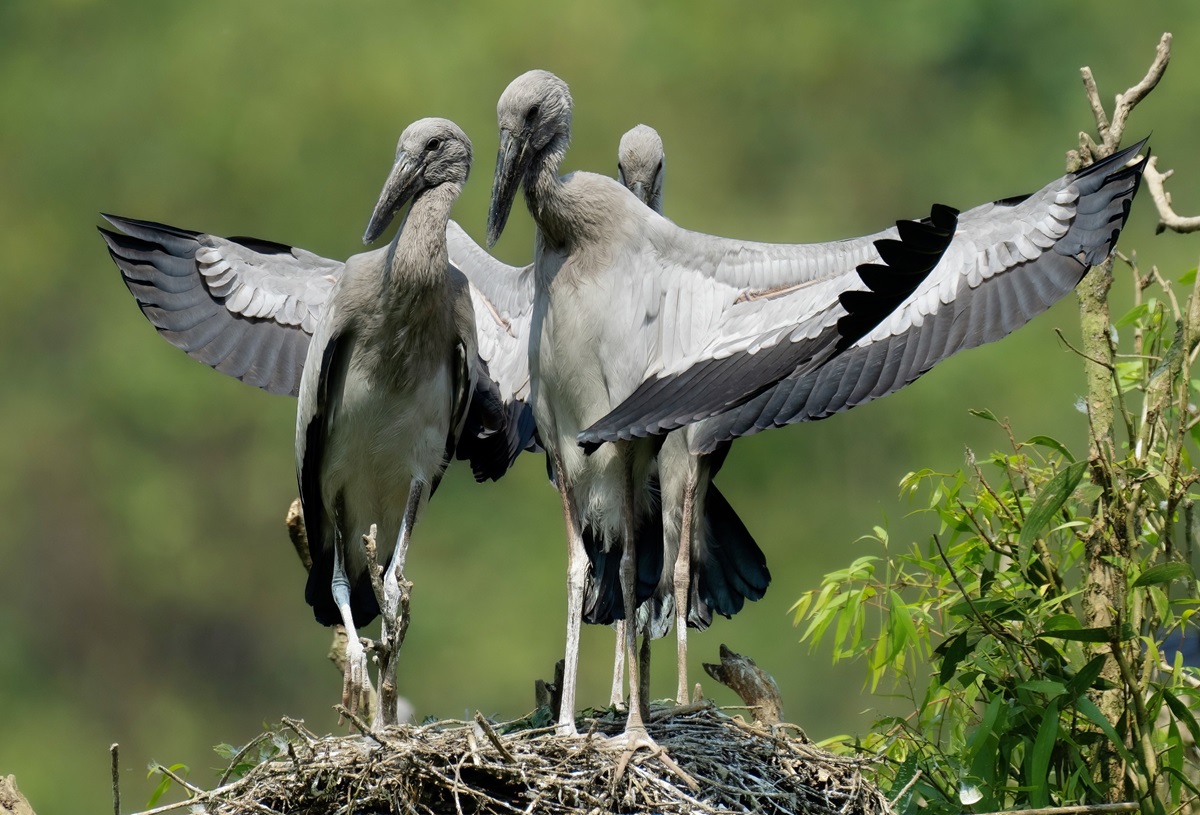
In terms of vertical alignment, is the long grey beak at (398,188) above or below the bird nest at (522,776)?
above

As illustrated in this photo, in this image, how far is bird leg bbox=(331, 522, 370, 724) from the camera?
329cm

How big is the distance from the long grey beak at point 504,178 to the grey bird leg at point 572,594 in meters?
0.46

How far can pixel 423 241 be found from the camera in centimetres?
331

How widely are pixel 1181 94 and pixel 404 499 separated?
10.7 metres

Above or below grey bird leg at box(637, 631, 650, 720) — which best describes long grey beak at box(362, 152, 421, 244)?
above

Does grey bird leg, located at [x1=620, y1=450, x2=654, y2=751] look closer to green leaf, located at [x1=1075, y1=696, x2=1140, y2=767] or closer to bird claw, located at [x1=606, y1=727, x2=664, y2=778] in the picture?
bird claw, located at [x1=606, y1=727, x2=664, y2=778]

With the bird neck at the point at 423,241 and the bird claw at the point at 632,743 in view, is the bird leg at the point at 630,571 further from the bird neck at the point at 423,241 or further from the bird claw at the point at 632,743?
the bird neck at the point at 423,241

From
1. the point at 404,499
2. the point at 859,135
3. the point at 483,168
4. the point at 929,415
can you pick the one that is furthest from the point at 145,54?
the point at 404,499

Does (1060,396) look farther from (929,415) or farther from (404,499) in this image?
(404,499)

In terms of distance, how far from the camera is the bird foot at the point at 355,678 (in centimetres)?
328

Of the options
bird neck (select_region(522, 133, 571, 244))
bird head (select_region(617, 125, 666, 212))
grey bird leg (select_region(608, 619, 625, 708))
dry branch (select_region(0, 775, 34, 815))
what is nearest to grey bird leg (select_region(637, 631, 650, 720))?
grey bird leg (select_region(608, 619, 625, 708))

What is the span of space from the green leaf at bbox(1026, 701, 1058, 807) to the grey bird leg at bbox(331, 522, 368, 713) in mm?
1270

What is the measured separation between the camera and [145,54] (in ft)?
52.1

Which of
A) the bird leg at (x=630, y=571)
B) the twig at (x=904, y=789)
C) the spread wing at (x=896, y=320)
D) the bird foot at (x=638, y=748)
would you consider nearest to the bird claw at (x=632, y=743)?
the bird foot at (x=638, y=748)
